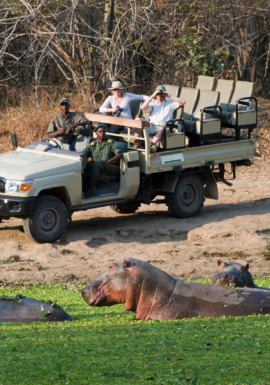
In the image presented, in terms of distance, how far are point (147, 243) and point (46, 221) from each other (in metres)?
1.74

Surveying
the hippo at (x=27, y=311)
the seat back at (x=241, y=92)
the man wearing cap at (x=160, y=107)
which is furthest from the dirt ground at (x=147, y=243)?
the hippo at (x=27, y=311)

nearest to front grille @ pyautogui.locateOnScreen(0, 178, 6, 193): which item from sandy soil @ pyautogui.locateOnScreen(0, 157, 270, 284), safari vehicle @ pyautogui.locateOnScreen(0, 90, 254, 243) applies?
safari vehicle @ pyautogui.locateOnScreen(0, 90, 254, 243)

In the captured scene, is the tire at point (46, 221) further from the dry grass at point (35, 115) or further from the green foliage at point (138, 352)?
the dry grass at point (35, 115)

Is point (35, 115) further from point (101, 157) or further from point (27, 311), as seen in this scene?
point (27, 311)

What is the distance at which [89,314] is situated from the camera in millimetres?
6516

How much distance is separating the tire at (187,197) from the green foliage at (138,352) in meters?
6.25

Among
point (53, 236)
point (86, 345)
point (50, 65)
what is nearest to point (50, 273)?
point (53, 236)

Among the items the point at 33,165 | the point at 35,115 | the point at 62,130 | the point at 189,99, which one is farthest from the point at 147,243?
the point at 35,115

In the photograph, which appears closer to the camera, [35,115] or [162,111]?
[162,111]

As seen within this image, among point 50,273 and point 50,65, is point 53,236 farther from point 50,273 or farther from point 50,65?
point 50,65

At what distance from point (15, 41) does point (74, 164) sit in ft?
28.8

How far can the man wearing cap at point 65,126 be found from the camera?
11289 millimetres

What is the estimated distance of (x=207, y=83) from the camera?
13.3m

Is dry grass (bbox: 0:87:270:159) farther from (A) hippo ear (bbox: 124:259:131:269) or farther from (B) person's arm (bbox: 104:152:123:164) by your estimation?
(A) hippo ear (bbox: 124:259:131:269)
